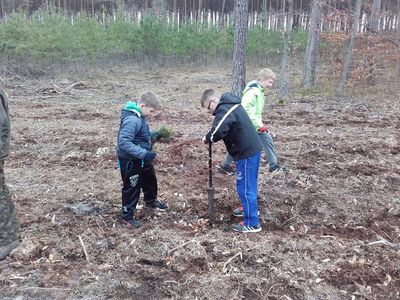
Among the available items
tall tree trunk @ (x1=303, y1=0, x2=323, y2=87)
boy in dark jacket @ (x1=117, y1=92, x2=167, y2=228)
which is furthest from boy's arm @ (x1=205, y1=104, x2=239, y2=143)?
tall tree trunk @ (x1=303, y1=0, x2=323, y2=87)

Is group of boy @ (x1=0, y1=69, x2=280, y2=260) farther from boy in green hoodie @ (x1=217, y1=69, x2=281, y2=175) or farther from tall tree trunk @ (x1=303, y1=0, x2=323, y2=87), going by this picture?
tall tree trunk @ (x1=303, y1=0, x2=323, y2=87)

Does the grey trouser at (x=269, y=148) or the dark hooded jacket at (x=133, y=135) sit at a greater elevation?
the dark hooded jacket at (x=133, y=135)

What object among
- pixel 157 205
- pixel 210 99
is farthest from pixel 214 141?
pixel 157 205

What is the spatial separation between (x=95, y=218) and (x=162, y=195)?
103 centimetres

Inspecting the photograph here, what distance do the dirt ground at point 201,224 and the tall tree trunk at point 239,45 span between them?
2939 millimetres

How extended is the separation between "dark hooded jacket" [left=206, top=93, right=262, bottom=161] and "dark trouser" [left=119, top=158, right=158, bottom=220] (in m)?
0.86

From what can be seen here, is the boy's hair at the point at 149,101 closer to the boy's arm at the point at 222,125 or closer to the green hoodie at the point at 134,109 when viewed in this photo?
the green hoodie at the point at 134,109

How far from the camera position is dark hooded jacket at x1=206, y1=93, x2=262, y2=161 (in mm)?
4566

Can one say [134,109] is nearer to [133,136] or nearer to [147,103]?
[147,103]

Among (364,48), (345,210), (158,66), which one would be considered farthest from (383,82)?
(345,210)

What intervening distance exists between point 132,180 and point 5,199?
132 centimetres

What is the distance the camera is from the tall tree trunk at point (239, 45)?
11.4 m

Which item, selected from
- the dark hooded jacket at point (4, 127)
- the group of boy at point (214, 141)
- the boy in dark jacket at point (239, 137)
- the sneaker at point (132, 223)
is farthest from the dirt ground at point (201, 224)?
the dark hooded jacket at point (4, 127)

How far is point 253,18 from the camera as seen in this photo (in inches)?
1348
